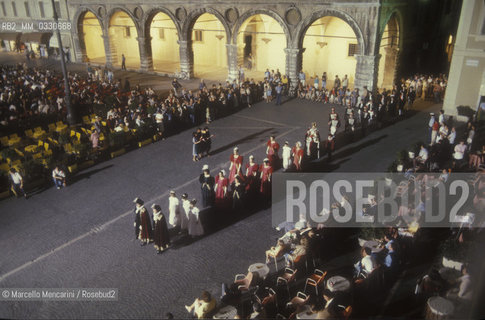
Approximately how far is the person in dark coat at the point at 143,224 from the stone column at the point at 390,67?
22.1 meters

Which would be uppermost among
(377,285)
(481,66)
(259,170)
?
(481,66)

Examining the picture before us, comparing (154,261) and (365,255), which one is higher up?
(365,255)

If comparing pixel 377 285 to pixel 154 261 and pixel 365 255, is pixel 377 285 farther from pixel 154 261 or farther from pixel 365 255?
pixel 154 261

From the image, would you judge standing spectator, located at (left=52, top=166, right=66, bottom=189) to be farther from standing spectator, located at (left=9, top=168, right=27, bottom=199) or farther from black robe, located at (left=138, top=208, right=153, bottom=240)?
black robe, located at (left=138, top=208, right=153, bottom=240)

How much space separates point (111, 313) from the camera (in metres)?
8.95

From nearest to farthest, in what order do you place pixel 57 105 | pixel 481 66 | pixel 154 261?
pixel 154 261 → pixel 481 66 → pixel 57 105

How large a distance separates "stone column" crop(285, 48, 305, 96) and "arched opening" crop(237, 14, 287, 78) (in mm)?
5869

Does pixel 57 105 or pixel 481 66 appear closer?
pixel 481 66

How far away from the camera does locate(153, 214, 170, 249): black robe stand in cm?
1062

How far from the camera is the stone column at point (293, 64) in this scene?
2586 centimetres

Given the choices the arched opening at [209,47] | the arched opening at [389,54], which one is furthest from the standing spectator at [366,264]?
the arched opening at [209,47]

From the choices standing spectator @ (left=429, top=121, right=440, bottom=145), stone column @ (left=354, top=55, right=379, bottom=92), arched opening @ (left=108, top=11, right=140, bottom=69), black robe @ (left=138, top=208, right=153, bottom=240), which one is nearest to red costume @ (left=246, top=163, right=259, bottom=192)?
black robe @ (left=138, top=208, right=153, bottom=240)

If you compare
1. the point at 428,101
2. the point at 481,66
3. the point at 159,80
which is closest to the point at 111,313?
the point at 481,66

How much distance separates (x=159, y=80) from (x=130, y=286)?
24.7 m
